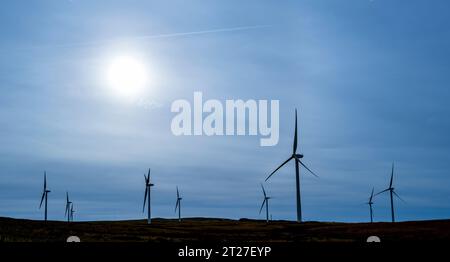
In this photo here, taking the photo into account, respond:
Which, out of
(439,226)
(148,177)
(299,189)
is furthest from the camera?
(148,177)

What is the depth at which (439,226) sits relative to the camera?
82.7 metres

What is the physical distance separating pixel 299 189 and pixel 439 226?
22.7 m
